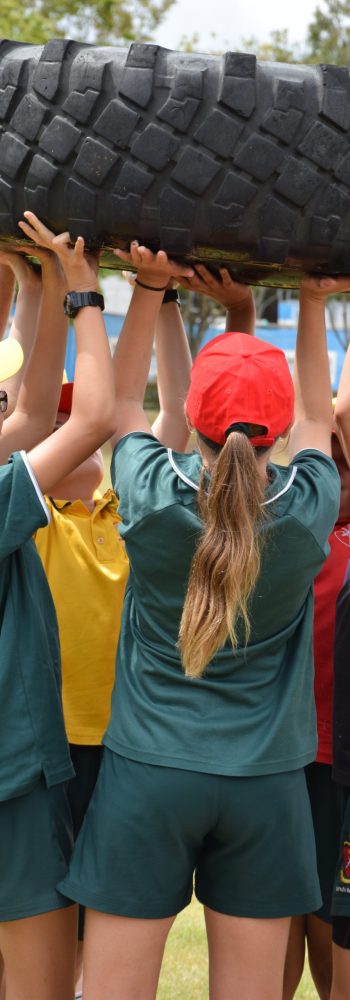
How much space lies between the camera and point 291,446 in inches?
103

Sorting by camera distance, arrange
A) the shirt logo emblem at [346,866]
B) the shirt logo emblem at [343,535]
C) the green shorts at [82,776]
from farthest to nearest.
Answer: the shirt logo emblem at [343,535], the green shorts at [82,776], the shirt logo emblem at [346,866]

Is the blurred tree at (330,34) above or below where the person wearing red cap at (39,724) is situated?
above

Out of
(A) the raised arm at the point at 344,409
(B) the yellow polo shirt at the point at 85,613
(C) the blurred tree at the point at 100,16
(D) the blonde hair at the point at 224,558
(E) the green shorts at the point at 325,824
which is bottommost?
(E) the green shorts at the point at 325,824

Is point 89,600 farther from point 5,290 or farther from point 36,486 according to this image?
point 5,290

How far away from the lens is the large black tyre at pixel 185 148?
2.32 meters

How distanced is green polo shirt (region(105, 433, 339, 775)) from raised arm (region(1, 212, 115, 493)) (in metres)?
0.10

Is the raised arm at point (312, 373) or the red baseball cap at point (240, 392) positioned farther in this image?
the raised arm at point (312, 373)

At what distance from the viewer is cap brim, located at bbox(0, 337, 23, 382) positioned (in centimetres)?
261

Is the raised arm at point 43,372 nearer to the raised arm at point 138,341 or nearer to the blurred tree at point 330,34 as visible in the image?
the raised arm at point 138,341

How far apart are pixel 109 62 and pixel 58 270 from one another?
56 cm

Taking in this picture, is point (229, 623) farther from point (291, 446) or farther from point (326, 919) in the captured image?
point (326, 919)

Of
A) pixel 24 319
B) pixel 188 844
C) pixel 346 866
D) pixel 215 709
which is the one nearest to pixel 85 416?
pixel 215 709

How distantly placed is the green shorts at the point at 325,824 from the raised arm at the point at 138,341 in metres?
1.14

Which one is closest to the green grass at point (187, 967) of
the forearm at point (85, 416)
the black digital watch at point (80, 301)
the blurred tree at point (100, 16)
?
the forearm at point (85, 416)
